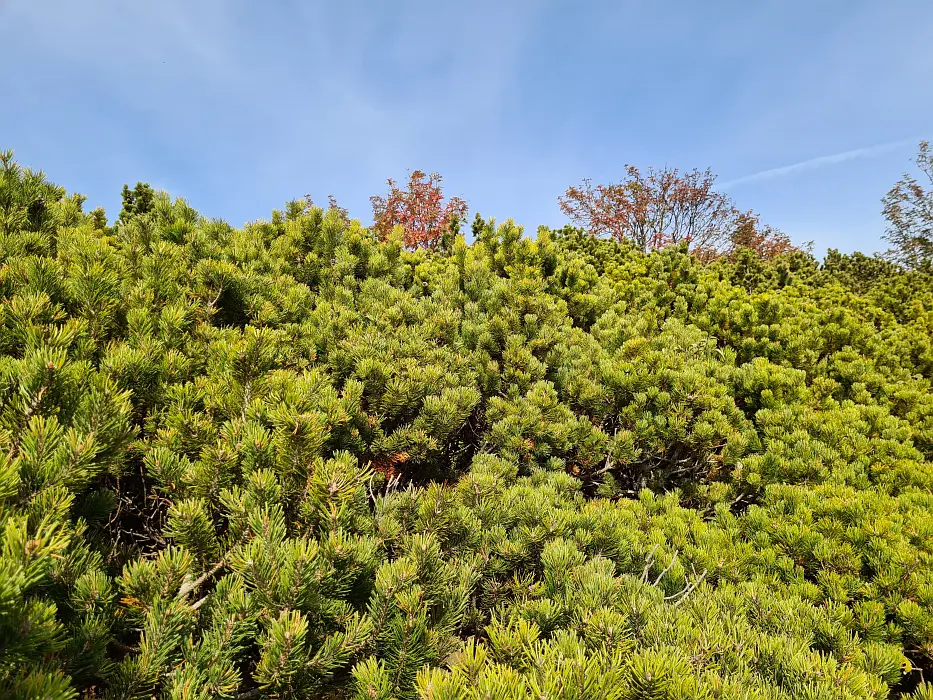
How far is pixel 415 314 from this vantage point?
11.8ft

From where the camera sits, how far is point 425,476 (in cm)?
313

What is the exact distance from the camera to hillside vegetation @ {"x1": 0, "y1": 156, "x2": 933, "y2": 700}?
1284 millimetres

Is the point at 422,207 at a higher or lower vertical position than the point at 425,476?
higher

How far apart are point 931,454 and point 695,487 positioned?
175 centimetres

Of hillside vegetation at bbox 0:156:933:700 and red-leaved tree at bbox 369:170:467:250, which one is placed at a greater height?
red-leaved tree at bbox 369:170:467:250

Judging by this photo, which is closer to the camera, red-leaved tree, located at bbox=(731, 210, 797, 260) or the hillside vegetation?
the hillside vegetation

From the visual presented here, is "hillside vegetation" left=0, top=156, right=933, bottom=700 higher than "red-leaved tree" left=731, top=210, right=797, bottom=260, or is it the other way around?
"red-leaved tree" left=731, top=210, right=797, bottom=260

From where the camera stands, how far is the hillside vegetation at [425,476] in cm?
128

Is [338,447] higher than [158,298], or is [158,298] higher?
[158,298]

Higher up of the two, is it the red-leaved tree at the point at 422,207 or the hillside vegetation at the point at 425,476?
the red-leaved tree at the point at 422,207

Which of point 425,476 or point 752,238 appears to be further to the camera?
point 752,238

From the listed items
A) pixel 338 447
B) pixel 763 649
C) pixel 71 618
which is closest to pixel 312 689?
pixel 71 618

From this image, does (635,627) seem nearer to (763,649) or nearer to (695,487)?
(763,649)

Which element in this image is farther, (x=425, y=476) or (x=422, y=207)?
(x=422, y=207)
